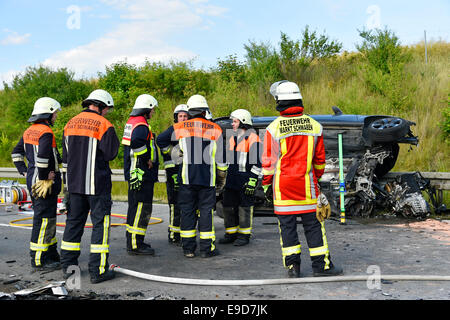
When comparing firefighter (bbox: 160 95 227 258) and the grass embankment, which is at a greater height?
the grass embankment

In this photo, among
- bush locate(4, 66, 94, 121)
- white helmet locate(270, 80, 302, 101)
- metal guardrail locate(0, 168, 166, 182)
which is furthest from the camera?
bush locate(4, 66, 94, 121)

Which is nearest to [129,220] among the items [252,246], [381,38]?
[252,246]

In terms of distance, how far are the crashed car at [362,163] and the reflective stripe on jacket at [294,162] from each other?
2.87 metres

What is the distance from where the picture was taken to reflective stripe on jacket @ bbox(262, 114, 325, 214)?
4.54m

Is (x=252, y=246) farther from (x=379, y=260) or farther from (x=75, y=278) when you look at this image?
(x=75, y=278)

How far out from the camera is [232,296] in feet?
13.3

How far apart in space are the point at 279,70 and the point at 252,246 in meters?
11.4

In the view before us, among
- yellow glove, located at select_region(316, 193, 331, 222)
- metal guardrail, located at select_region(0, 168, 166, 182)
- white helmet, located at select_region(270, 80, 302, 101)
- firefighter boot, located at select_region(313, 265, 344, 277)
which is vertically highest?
white helmet, located at select_region(270, 80, 302, 101)

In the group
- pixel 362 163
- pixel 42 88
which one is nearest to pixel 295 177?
pixel 362 163

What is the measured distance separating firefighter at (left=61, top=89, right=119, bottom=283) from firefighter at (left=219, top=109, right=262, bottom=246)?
212 cm

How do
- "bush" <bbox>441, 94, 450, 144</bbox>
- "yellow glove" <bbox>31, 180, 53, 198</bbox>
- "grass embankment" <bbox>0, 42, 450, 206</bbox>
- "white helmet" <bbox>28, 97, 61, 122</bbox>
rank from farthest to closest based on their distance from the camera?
1. "grass embankment" <bbox>0, 42, 450, 206</bbox>
2. "bush" <bbox>441, 94, 450, 144</bbox>
3. "white helmet" <bbox>28, 97, 61, 122</bbox>
4. "yellow glove" <bbox>31, 180, 53, 198</bbox>

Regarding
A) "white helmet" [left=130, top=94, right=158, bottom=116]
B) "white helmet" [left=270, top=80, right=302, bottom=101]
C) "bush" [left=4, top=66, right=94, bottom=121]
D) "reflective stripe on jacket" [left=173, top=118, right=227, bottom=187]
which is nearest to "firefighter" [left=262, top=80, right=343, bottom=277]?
"white helmet" [left=270, top=80, right=302, bottom=101]

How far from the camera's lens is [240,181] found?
6461mm

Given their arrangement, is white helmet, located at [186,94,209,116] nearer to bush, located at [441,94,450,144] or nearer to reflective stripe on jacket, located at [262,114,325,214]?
reflective stripe on jacket, located at [262,114,325,214]
